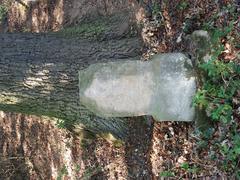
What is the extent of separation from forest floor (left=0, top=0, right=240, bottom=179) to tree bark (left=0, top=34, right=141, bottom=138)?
0.91ft

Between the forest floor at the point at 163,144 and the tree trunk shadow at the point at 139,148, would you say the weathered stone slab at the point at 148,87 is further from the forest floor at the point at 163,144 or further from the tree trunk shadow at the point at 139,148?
the tree trunk shadow at the point at 139,148

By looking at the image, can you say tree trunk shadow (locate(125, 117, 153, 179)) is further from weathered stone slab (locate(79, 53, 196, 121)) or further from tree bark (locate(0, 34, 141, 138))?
weathered stone slab (locate(79, 53, 196, 121))

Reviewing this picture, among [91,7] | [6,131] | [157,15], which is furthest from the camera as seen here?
[6,131]

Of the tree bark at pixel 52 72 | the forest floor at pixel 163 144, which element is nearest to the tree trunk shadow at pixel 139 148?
the forest floor at pixel 163 144

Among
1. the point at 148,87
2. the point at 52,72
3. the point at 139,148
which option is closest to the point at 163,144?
the point at 139,148

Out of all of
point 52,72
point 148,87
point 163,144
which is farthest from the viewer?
point 52,72

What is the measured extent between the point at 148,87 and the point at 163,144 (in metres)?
1.10

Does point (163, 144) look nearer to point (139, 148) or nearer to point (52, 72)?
point (139, 148)

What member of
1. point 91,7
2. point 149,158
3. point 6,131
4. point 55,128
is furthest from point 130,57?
point 6,131

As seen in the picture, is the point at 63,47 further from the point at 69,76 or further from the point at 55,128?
the point at 55,128

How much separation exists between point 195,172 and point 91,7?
11.4ft

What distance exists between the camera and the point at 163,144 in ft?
16.6

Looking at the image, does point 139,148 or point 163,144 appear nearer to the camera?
point 163,144

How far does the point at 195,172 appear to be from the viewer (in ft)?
14.2
